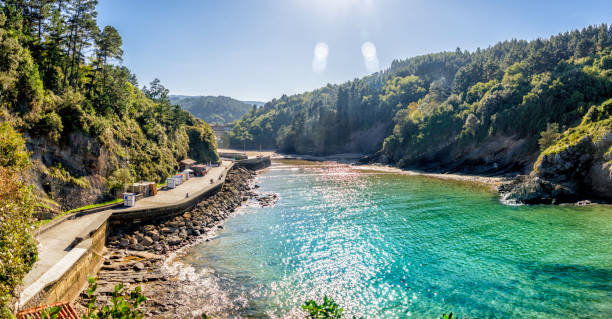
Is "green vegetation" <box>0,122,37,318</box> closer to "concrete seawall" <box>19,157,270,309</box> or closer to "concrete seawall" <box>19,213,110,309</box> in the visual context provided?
"concrete seawall" <box>19,213,110,309</box>

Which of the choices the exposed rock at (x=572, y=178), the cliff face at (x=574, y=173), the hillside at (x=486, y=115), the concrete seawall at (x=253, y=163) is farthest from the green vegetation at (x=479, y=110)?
the concrete seawall at (x=253, y=163)

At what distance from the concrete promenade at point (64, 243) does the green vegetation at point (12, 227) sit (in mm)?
2077

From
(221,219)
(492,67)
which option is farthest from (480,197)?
(492,67)

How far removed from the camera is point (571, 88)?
56750mm

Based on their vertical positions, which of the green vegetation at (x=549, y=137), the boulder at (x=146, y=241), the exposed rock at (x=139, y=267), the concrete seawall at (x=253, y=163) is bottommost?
the exposed rock at (x=139, y=267)

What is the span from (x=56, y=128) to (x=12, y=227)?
54.4 ft

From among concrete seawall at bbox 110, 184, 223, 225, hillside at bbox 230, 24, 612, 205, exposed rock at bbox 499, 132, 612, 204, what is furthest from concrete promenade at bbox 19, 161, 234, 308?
hillside at bbox 230, 24, 612, 205

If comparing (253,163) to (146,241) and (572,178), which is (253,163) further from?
(572,178)

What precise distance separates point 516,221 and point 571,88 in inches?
1832

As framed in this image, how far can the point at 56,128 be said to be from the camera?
23.5 metres

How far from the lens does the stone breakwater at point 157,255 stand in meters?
15.9

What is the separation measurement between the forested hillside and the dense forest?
80 millimetres

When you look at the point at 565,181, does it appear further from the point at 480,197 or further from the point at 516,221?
the point at 516,221

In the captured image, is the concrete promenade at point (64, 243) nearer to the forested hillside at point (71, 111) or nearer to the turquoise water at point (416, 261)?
the forested hillside at point (71, 111)
